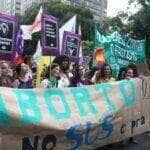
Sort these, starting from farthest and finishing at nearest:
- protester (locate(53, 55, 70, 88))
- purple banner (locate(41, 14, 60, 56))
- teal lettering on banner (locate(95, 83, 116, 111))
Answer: purple banner (locate(41, 14, 60, 56))
protester (locate(53, 55, 70, 88))
teal lettering on banner (locate(95, 83, 116, 111))

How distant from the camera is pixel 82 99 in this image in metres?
7.75

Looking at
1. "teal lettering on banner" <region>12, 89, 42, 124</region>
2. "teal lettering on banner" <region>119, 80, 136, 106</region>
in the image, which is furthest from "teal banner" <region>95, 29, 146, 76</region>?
"teal lettering on banner" <region>12, 89, 42, 124</region>

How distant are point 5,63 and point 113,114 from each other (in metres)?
1.78

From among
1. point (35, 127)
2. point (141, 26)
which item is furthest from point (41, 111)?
point (141, 26)

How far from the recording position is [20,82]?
28.1 feet

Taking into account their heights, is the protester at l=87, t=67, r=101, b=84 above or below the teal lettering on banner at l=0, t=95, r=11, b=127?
above

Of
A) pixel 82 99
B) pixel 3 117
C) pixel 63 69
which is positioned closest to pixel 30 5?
pixel 63 69

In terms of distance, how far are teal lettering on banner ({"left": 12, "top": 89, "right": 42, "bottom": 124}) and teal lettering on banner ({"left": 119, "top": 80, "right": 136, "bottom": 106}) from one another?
2122 millimetres

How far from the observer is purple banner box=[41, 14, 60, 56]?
928 cm

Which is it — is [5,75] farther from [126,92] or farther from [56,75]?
[126,92]

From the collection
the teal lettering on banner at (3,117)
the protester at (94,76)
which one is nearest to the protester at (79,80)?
the protester at (94,76)

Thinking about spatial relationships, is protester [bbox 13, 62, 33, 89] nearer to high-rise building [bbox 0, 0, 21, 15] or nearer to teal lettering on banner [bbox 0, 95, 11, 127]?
teal lettering on banner [bbox 0, 95, 11, 127]

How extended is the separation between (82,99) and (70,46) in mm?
3463

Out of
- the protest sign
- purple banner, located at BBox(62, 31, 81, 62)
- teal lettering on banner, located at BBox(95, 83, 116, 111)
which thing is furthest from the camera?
purple banner, located at BBox(62, 31, 81, 62)
